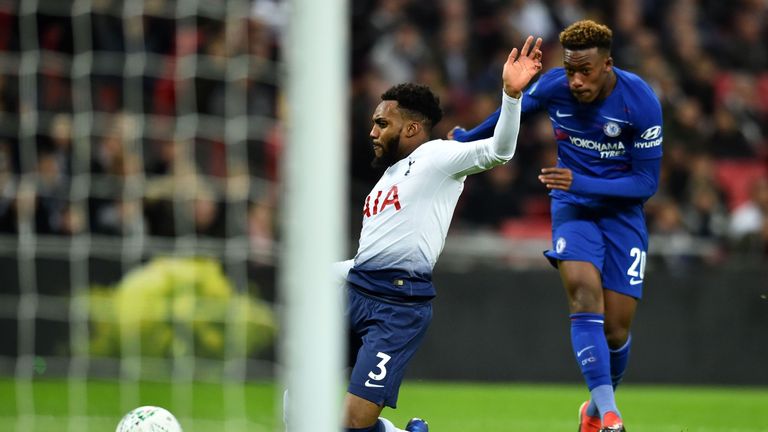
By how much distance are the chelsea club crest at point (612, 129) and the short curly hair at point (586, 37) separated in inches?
15.0

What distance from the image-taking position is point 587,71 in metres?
6.17

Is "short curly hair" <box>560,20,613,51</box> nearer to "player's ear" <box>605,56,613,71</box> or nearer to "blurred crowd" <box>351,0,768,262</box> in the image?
"player's ear" <box>605,56,613,71</box>

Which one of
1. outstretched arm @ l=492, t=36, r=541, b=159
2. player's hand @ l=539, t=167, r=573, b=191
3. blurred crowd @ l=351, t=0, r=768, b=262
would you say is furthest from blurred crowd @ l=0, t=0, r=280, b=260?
outstretched arm @ l=492, t=36, r=541, b=159

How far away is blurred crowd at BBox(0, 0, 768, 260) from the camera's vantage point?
9922 millimetres

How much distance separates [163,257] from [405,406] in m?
2.46

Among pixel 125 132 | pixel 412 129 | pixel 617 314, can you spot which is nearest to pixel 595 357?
pixel 617 314

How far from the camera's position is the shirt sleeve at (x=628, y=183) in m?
6.19

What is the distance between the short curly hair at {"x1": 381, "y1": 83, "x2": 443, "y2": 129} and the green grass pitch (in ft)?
9.53

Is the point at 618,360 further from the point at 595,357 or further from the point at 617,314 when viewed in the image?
the point at 595,357

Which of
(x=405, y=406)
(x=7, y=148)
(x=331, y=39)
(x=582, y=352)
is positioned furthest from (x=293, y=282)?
(x=7, y=148)

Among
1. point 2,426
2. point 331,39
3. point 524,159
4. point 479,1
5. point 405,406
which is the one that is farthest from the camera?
point 479,1

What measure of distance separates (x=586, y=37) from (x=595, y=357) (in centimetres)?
157

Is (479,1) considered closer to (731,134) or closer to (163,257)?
(731,134)

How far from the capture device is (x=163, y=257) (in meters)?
10.5
